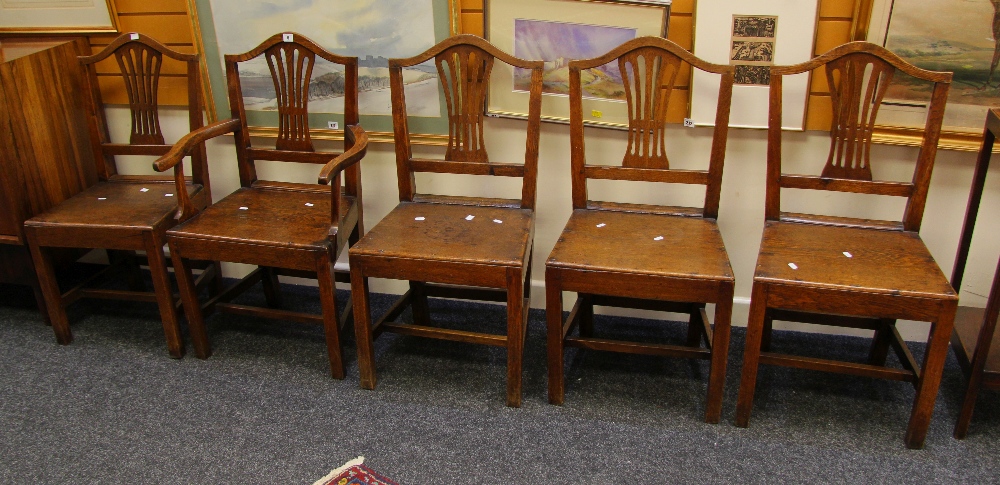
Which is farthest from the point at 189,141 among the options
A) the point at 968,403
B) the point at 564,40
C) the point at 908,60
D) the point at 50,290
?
the point at 968,403

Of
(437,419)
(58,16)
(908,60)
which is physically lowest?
(437,419)

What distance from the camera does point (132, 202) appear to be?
266 centimetres

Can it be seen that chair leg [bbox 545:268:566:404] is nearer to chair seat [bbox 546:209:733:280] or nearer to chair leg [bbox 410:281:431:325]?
chair seat [bbox 546:209:733:280]

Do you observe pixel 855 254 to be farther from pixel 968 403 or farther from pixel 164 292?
pixel 164 292

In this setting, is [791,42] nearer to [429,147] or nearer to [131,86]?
[429,147]

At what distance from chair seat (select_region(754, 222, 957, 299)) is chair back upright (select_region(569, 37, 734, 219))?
29 centimetres

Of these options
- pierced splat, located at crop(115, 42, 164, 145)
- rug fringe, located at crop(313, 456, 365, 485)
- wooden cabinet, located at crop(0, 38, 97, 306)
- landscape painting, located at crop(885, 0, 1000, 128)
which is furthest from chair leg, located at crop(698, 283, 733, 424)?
wooden cabinet, located at crop(0, 38, 97, 306)

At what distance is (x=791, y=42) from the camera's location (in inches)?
91.4

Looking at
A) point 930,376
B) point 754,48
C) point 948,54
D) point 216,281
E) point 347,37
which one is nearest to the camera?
point 930,376

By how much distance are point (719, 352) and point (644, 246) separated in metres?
0.39

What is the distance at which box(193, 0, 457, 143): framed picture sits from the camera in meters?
2.61

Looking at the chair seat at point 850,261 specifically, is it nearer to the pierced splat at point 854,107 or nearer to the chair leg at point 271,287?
the pierced splat at point 854,107

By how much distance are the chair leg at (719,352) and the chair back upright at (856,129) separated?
47cm

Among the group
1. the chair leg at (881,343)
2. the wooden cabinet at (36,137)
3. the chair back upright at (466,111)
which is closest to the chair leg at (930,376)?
the chair leg at (881,343)
